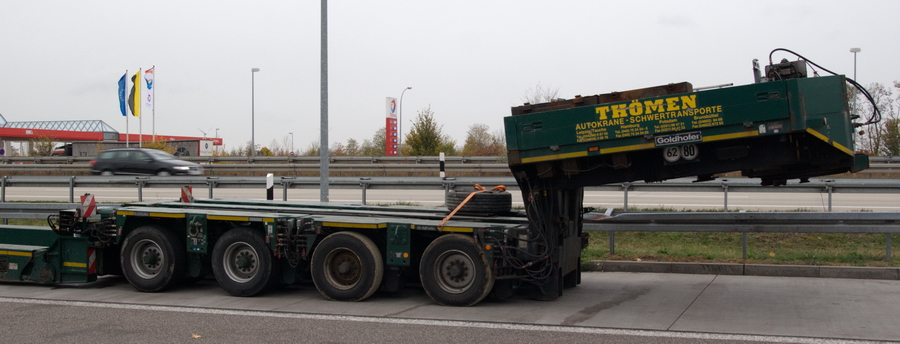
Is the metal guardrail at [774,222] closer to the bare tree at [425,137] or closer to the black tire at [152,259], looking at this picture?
the black tire at [152,259]

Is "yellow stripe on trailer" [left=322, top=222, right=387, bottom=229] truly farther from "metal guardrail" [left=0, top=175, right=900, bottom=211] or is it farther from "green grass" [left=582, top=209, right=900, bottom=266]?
"green grass" [left=582, top=209, right=900, bottom=266]

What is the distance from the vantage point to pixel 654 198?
19.4 meters

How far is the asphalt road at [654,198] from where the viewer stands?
16.5 metres

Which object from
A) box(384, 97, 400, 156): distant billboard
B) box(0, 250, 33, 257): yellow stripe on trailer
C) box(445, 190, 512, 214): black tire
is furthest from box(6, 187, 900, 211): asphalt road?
box(384, 97, 400, 156): distant billboard

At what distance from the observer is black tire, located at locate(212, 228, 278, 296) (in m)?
8.91

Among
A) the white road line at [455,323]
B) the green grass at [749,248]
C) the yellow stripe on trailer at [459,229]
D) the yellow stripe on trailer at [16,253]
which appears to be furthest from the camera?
the green grass at [749,248]

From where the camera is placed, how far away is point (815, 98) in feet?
22.5

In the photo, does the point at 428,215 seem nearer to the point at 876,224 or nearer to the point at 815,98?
the point at 815,98

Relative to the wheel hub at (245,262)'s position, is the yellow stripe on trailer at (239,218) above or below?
above

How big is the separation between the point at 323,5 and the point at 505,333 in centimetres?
828

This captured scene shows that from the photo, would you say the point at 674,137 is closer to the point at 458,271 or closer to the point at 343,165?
the point at 458,271

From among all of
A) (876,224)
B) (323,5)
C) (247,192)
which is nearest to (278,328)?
(323,5)

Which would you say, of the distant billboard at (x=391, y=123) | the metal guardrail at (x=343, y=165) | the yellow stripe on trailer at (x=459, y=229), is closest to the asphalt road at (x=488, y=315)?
the yellow stripe on trailer at (x=459, y=229)

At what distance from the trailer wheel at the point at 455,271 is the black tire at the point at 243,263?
2006 mm
